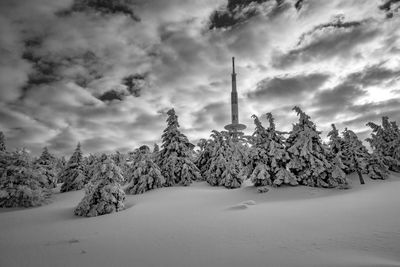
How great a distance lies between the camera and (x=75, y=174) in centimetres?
3469

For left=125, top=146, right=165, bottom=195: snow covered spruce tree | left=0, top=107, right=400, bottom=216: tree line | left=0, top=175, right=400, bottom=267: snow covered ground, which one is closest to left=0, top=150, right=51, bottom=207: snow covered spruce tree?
left=0, top=107, right=400, bottom=216: tree line

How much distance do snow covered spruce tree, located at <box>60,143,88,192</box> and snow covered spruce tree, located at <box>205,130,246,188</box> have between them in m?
21.7

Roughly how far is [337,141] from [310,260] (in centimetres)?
2920

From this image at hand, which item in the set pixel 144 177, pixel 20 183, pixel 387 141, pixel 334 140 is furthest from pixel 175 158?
pixel 387 141

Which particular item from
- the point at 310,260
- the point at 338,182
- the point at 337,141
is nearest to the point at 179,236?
the point at 310,260

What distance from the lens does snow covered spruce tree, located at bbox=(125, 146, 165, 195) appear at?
81.9 ft

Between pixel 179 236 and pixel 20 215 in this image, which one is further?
pixel 20 215

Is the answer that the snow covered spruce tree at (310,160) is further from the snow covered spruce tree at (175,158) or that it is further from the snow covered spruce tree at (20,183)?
the snow covered spruce tree at (20,183)

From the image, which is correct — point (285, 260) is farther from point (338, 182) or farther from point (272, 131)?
point (338, 182)

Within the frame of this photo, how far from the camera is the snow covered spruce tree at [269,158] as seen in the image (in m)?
21.9

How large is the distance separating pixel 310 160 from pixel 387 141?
28.2 m

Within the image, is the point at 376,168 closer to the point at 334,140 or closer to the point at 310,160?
the point at 334,140

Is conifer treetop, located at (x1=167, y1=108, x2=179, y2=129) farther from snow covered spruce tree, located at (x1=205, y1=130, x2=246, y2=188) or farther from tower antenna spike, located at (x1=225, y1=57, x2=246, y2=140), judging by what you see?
tower antenna spike, located at (x1=225, y1=57, x2=246, y2=140)

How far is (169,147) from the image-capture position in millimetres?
28234
